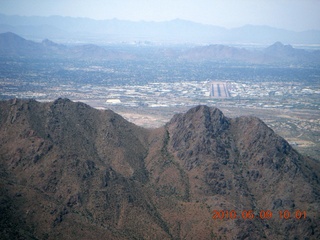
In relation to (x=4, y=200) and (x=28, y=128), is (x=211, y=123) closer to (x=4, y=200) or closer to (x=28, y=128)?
(x=28, y=128)

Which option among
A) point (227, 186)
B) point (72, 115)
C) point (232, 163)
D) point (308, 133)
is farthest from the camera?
point (308, 133)

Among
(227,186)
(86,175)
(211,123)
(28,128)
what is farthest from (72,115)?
(227,186)

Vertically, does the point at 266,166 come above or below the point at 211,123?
below
